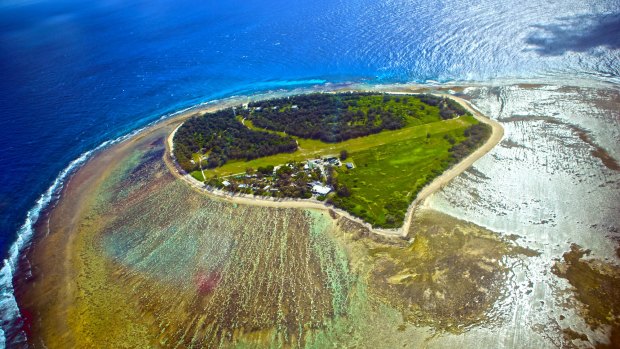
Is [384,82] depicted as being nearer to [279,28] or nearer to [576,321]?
[279,28]

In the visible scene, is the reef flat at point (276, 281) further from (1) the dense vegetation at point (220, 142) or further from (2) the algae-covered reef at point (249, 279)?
(1) the dense vegetation at point (220, 142)

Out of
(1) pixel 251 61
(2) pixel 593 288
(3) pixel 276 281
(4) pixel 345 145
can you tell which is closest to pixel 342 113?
(4) pixel 345 145

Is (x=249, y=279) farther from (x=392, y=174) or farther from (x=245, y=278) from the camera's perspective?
(x=392, y=174)

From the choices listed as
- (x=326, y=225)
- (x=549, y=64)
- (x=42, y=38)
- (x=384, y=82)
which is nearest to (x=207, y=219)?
(x=326, y=225)

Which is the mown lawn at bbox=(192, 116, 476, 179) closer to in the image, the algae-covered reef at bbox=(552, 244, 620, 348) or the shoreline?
the shoreline

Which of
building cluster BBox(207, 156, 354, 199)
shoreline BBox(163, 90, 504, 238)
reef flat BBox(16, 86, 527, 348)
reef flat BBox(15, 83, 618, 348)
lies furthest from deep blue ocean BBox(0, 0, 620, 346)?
building cluster BBox(207, 156, 354, 199)

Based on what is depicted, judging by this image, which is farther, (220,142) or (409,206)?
(220,142)
